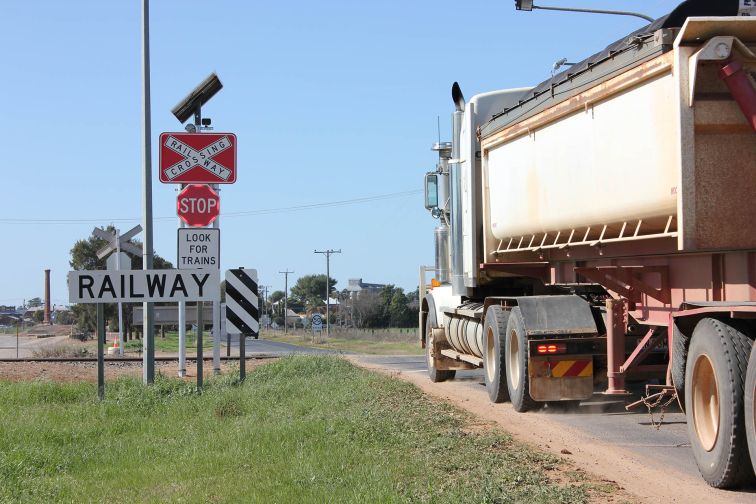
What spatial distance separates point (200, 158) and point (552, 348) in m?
6.82

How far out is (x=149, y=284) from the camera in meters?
14.5

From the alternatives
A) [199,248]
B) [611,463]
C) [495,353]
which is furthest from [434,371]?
[611,463]

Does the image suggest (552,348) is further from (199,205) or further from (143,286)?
(199,205)

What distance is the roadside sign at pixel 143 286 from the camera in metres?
14.3

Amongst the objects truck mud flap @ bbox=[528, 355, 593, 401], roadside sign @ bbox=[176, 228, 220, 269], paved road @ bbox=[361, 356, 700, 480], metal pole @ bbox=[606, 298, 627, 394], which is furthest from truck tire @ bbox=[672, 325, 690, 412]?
roadside sign @ bbox=[176, 228, 220, 269]

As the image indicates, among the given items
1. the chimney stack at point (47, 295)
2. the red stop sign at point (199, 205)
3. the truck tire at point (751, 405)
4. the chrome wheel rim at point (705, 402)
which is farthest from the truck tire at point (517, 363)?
the chimney stack at point (47, 295)

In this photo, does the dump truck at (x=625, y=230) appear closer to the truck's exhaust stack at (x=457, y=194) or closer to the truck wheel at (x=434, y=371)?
the truck's exhaust stack at (x=457, y=194)

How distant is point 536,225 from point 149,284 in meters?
5.82

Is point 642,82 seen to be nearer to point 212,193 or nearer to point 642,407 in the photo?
point 642,407

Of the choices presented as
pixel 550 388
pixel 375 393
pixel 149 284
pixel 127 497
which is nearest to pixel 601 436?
pixel 550 388

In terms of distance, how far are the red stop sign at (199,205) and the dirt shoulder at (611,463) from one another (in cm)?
513

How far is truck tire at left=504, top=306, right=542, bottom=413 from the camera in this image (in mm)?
11805

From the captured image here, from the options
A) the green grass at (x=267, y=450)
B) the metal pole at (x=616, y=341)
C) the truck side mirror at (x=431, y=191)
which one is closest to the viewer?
the green grass at (x=267, y=450)

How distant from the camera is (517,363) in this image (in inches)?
480
